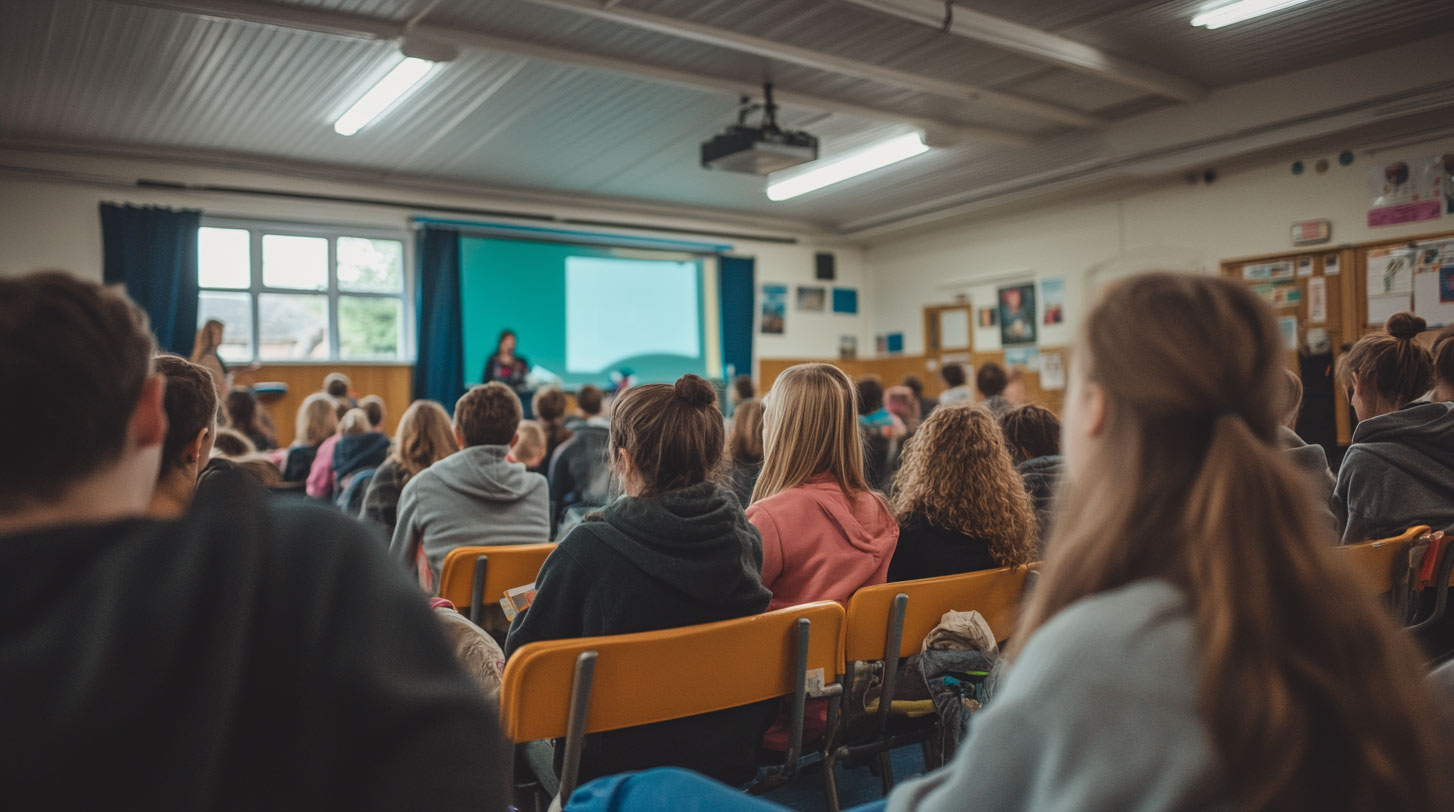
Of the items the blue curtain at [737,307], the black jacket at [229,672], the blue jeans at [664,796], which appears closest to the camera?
the black jacket at [229,672]

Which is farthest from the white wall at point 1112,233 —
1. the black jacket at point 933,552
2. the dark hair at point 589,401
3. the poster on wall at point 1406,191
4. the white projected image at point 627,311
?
the black jacket at point 933,552

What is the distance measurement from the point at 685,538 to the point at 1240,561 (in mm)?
1147

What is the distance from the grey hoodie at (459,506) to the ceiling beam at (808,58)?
267 centimetres

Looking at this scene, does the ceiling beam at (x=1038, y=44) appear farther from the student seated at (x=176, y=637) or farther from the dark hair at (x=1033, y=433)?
the student seated at (x=176, y=637)

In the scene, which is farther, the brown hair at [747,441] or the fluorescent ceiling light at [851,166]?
the fluorescent ceiling light at [851,166]

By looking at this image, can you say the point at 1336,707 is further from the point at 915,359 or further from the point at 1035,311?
the point at 915,359

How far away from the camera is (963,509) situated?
7.79 ft

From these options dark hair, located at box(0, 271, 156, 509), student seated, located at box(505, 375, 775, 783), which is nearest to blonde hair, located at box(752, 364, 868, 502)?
student seated, located at box(505, 375, 775, 783)

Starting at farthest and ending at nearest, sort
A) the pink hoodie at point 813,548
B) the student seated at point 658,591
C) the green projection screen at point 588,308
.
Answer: the green projection screen at point 588,308 < the pink hoodie at point 813,548 < the student seated at point 658,591

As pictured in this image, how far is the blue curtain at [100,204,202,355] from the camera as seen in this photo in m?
7.44

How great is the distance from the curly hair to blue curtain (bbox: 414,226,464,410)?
7.21 m

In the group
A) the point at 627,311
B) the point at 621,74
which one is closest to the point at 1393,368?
the point at 621,74

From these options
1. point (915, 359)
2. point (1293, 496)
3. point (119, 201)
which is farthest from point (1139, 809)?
point (915, 359)

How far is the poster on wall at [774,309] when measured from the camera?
11047 millimetres
